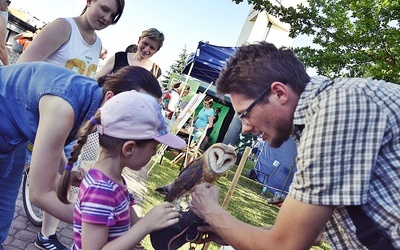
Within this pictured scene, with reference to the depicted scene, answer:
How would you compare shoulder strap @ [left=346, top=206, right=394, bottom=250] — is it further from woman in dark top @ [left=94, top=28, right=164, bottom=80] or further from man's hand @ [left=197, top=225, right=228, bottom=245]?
woman in dark top @ [left=94, top=28, right=164, bottom=80]

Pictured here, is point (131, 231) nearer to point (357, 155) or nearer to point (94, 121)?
point (94, 121)

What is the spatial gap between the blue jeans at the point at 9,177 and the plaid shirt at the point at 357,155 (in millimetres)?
1289

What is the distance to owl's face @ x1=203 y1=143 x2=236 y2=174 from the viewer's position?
185 cm

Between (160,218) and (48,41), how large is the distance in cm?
133

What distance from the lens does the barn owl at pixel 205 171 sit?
186cm

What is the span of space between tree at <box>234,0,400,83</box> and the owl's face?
557cm

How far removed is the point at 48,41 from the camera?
2193 mm

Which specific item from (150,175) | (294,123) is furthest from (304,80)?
(150,175)

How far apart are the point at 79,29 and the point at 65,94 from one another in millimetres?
1083

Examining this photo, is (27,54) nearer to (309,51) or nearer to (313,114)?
(313,114)

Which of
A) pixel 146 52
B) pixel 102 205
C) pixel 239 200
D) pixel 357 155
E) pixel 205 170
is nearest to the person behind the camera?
pixel 357 155

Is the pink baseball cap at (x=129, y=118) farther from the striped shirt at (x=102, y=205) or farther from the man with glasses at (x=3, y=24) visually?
the man with glasses at (x=3, y=24)

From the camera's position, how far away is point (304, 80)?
5.17 feet

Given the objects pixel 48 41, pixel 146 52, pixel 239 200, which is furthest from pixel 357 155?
pixel 239 200
